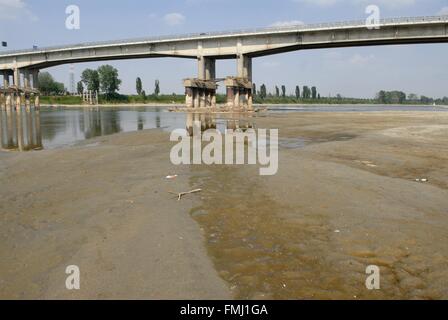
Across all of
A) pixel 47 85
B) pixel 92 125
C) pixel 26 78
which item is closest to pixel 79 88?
pixel 47 85

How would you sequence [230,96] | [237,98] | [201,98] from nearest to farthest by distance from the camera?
[230,96] → [237,98] → [201,98]

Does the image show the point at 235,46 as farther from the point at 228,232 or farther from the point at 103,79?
the point at 103,79

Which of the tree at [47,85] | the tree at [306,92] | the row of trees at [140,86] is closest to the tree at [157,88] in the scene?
the row of trees at [140,86]

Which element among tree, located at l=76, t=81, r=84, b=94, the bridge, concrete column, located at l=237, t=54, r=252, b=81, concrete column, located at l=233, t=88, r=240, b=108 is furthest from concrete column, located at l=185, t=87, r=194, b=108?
tree, located at l=76, t=81, r=84, b=94

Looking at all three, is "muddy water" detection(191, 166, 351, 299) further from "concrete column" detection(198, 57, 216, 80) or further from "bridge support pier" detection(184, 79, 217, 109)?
"concrete column" detection(198, 57, 216, 80)

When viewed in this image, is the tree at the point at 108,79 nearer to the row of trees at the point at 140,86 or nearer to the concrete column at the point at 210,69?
the row of trees at the point at 140,86

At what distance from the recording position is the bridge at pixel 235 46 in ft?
156

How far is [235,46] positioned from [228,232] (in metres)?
56.6

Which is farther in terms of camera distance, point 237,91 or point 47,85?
point 47,85

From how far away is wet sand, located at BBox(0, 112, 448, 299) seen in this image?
4.03m

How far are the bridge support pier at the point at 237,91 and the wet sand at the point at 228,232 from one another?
153 feet

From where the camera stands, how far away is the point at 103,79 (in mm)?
131750

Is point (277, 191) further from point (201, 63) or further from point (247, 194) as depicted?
point (201, 63)
